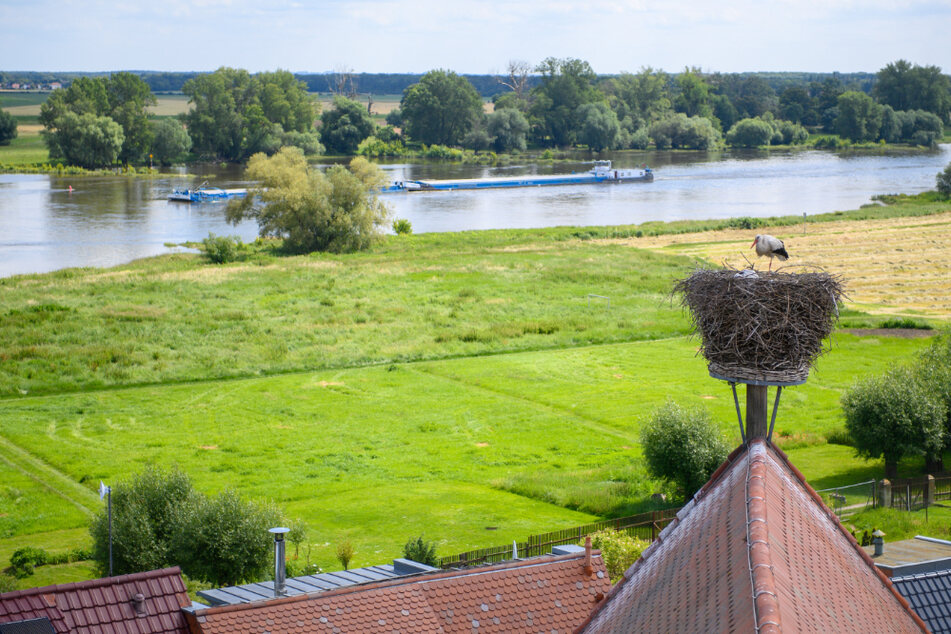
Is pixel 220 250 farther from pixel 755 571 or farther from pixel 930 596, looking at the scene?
pixel 755 571

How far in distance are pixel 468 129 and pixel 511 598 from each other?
166 m

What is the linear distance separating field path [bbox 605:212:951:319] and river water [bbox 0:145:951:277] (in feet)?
43.4

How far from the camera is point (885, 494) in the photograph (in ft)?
88.5

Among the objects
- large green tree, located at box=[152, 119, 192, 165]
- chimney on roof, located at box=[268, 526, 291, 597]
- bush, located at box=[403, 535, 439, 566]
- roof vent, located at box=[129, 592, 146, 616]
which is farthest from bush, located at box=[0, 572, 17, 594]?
large green tree, located at box=[152, 119, 192, 165]

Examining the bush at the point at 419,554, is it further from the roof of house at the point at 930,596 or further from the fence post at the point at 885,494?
the fence post at the point at 885,494

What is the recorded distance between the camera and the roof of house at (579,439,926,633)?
5934 mm

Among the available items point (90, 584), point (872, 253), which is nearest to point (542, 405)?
point (90, 584)

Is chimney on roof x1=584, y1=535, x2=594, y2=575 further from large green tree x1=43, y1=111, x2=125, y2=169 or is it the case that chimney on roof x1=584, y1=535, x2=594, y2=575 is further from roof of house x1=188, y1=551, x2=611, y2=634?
large green tree x1=43, y1=111, x2=125, y2=169

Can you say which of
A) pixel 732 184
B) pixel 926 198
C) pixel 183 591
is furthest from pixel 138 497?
pixel 732 184

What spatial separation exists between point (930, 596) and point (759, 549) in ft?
26.7

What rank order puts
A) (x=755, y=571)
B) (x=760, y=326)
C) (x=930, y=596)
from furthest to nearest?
1. (x=930, y=596)
2. (x=760, y=326)
3. (x=755, y=571)

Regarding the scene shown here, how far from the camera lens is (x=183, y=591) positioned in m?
11.7

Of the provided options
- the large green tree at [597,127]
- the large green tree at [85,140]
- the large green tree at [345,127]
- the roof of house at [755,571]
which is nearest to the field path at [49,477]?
the roof of house at [755,571]

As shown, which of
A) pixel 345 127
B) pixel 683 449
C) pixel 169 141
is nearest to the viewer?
pixel 683 449
